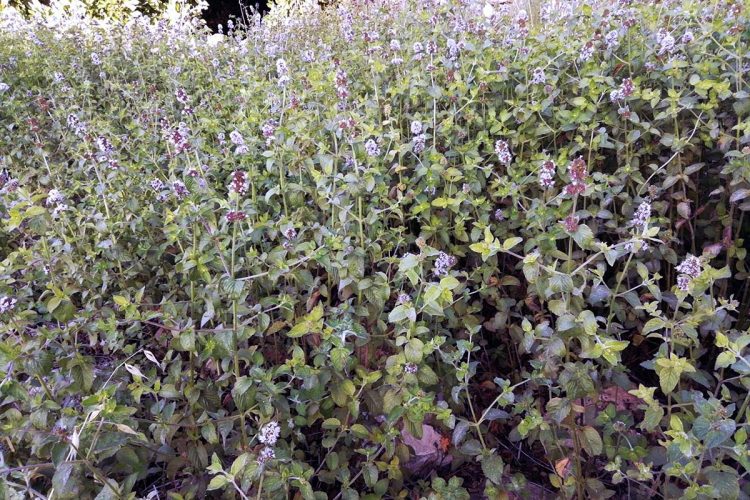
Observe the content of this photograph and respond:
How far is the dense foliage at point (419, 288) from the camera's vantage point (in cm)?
146

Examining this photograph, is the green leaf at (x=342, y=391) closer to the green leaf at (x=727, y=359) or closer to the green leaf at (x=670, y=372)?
the green leaf at (x=670, y=372)

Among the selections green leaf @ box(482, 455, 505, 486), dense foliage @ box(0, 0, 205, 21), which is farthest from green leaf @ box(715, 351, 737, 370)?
dense foliage @ box(0, 0, 205, 21)

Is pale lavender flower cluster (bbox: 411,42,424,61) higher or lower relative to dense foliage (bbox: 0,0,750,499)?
higher

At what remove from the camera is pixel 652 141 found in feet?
7.50

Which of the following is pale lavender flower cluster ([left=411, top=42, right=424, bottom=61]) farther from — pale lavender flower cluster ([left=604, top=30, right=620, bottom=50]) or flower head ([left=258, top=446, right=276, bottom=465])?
flower head ([left=258, top=446, right=276, bottom=465])

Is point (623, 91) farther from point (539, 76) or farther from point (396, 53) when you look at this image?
point (396, 53)

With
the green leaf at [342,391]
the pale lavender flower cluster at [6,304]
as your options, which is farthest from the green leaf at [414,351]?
the pale lavender flower cluster at [6,304]

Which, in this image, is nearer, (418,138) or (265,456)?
(265,456)

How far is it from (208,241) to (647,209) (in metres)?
1.42

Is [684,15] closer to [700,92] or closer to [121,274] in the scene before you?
[700,92]

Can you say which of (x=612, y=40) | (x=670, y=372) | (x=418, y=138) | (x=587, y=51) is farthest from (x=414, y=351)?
(x=612, y=40)

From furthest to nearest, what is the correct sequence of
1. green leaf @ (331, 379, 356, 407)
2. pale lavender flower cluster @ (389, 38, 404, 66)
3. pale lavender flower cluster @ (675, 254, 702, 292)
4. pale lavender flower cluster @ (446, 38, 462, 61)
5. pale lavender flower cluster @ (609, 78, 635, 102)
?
1. pale lavender flower cluster @ (389, 38, 404, 66)
2. pale lavender flower cluster @ (446, 38, 462, 61)
3. pale lavender flower cluster @ (609, 78, 635, 102)
4. green leaf @ (331, 379, 356, 407)
5. pale lavender flower cluster @ (675, 254, 702, 292)

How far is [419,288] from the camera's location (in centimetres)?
172

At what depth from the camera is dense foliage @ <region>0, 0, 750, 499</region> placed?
4.80ft
